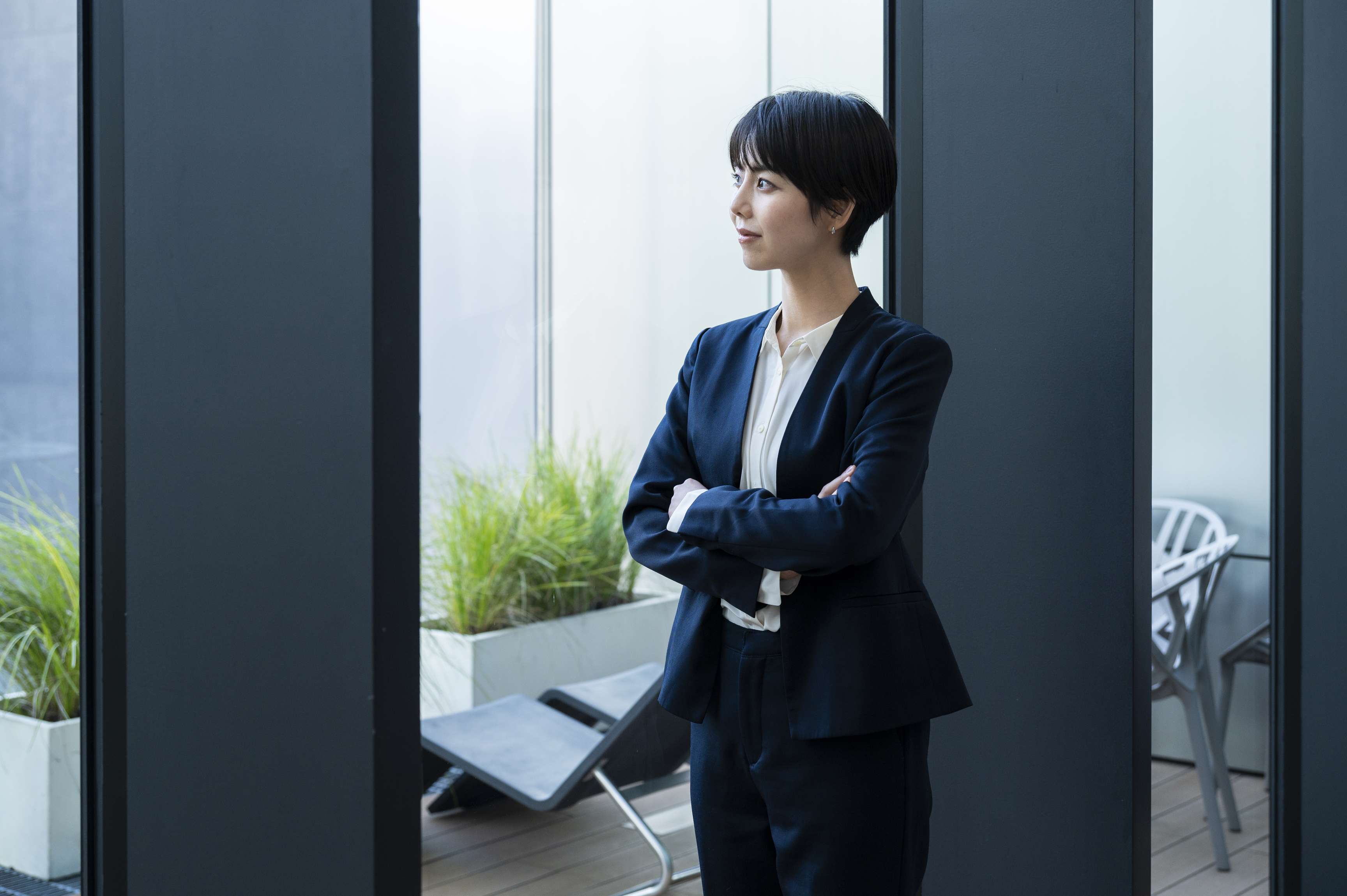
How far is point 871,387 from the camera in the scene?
4.65 ft

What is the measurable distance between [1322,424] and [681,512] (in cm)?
194

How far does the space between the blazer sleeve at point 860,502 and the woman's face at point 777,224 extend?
171mm

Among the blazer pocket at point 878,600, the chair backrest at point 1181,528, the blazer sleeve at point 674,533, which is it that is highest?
the blazer sleeve at point 674,533

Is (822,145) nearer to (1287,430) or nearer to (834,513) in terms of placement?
(834,513)

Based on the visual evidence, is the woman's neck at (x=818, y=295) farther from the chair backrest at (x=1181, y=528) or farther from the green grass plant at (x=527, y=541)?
the chair backrest at (x=1181, y=528)

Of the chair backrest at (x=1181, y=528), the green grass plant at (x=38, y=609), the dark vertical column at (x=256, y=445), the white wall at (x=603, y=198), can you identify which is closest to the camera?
the dark vertical column at (x=256, y=445)

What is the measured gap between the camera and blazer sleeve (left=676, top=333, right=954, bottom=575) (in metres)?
1.36

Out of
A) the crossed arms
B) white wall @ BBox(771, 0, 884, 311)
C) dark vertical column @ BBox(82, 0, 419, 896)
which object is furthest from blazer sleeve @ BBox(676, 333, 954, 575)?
white wall @ BBox(771, 0, 884, 311)

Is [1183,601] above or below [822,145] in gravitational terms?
below

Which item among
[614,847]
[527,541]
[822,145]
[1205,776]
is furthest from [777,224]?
[1205,776]

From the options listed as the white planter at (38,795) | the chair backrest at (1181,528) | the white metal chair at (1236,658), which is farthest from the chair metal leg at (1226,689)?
the white planter at (38,795)

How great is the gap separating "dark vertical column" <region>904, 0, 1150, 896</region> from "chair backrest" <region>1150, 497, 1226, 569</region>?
1.89 m

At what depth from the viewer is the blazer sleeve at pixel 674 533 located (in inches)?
55.7

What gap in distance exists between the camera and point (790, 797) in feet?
4.62
